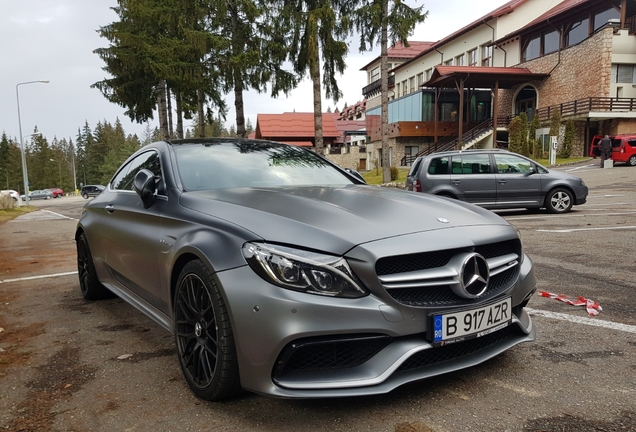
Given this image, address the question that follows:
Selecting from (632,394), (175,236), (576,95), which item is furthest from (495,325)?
(576,95)

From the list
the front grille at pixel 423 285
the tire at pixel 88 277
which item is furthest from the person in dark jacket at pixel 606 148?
the front grille at pixel 423 285

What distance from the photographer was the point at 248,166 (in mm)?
3758

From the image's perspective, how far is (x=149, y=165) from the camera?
13.0 ft

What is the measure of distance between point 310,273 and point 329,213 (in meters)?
0.48

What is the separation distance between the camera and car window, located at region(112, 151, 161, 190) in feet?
12.5

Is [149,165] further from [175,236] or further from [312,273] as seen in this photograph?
[312,273]

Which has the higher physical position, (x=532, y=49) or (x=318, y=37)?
(x=532, y=49)

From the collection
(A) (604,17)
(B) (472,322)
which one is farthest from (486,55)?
(B) (472,322)

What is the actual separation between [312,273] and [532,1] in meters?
43.8

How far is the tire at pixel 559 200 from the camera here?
11.7 meters

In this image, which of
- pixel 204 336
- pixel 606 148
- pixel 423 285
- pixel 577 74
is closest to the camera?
pixel 423 285

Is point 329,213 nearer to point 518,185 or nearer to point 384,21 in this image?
point 518,185

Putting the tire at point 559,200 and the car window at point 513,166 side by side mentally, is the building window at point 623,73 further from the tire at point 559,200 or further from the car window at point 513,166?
the car window at point 513,166

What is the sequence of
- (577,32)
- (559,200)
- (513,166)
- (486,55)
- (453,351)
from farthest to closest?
1. (486,55)
2. (577,32)
3. (513,166)
4. (559,200)
5. (453,351)
